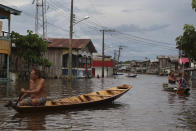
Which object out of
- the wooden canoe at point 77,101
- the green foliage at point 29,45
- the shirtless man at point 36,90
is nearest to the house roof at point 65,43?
the green foliage at point 29,45

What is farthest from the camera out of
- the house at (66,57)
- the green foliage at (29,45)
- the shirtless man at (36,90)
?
the house at (66,57)

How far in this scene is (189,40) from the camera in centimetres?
3606

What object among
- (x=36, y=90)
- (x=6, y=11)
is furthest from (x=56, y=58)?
(x=36, y=90)

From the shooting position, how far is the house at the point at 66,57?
43469mm

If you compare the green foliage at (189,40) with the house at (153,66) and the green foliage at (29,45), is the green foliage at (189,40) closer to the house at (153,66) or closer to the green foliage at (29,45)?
the green foliage at (29,45)

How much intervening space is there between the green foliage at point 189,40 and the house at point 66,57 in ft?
49.9

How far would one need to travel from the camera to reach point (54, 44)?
1770 inches

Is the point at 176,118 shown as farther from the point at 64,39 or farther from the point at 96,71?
the point at 96,71

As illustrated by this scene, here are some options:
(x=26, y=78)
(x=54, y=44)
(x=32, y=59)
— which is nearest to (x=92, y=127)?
(x=32, y=59)

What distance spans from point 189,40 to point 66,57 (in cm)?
1793

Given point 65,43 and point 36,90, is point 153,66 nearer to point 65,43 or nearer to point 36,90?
point 65,43

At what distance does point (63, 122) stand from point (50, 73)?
108 ft

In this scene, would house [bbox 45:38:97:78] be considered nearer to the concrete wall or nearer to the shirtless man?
the concrete wall

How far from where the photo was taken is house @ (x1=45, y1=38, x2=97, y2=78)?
43469 millimetres
